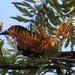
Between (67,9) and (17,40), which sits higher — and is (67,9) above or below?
above

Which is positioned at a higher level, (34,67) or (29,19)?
(29,19)

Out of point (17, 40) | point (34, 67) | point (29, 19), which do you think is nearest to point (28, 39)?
point (17, 40)

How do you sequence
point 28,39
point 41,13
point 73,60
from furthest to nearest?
point 41,13, point 73,60, point 28,39

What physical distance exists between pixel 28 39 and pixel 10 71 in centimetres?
35

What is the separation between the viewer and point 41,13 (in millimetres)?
2727

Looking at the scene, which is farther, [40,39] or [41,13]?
[41,13]

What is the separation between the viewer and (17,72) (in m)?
2.25

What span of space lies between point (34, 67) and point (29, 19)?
23.7 inches

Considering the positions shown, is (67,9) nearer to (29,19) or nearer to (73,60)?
(29,19)

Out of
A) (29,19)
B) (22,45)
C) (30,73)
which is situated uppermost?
(29,19)

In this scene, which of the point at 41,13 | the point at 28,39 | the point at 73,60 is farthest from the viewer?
the point at 41,13

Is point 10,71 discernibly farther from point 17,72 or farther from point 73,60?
point 73,60

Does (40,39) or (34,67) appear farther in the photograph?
(34,67)

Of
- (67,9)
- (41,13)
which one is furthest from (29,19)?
(67,9)
